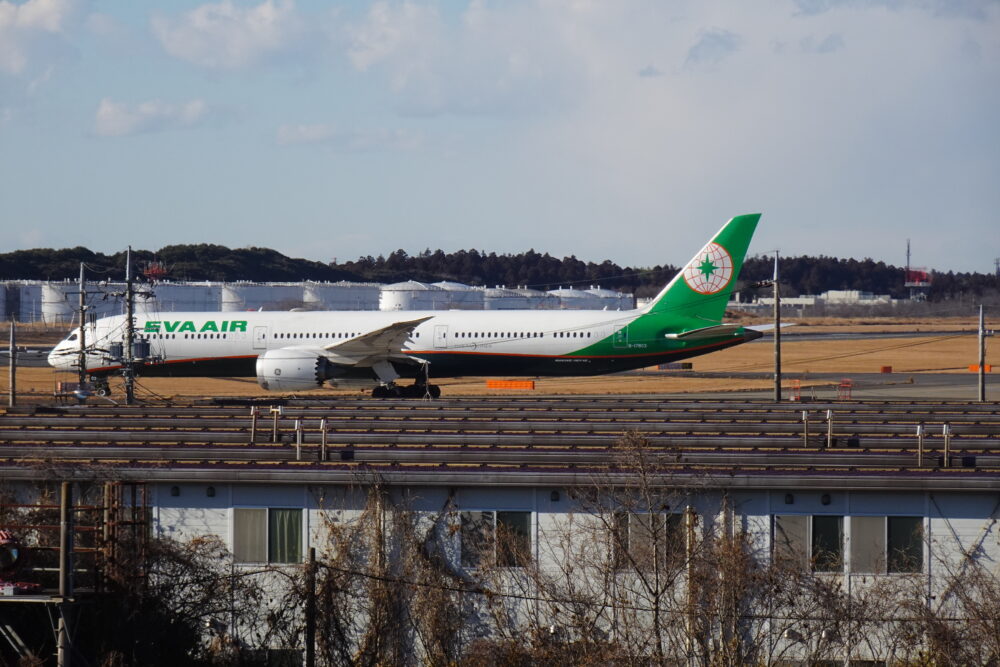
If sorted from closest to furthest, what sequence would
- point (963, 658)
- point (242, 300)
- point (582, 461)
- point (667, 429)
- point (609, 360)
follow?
1. point (963, 658)
2. point (582, 461)
3. point (667, 429)
4. point (609, 360)
5. point (242, 300)

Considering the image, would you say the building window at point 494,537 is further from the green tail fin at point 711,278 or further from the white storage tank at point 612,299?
the white storage tank at point 612,299

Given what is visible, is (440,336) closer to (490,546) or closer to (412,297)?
(490,546)

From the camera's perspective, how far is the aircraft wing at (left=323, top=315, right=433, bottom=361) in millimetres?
53969

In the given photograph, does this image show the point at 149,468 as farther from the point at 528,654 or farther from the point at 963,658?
the point at 963,658

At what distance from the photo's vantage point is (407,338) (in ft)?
184

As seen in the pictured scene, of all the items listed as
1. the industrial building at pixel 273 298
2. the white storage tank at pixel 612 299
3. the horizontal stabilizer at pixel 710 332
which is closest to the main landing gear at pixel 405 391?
the horizontal stabilizer at pixel 710 332

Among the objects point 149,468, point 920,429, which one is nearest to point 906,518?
point 920,429

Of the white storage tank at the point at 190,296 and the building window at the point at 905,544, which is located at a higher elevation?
the white storage tank at the point at 190,296

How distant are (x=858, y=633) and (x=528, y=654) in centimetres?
604

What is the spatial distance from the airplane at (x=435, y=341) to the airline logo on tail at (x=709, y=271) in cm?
5

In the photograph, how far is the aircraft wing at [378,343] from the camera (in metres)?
54.0

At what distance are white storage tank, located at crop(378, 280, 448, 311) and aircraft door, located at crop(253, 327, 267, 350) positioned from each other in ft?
302

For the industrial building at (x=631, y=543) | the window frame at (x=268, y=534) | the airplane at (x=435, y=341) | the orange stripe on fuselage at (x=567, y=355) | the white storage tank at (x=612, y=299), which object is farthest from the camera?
the white storage tank at (x=612, y=299)

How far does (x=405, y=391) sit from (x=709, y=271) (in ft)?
50.0
